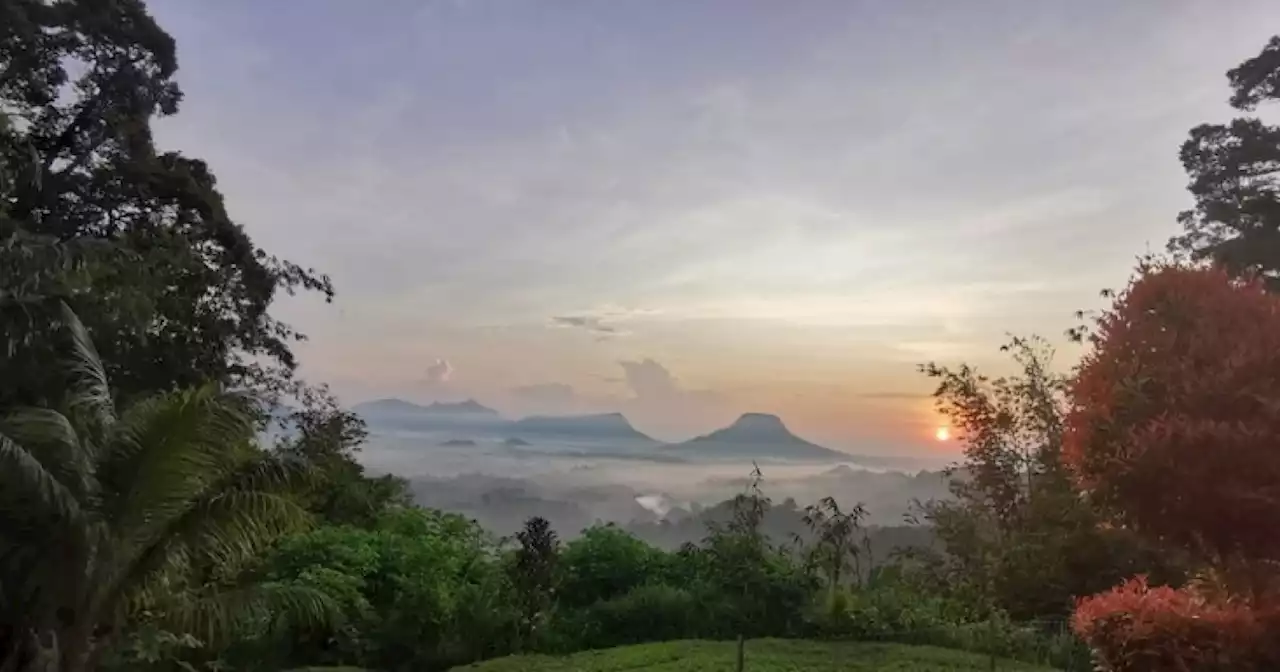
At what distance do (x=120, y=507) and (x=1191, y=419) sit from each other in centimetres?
643

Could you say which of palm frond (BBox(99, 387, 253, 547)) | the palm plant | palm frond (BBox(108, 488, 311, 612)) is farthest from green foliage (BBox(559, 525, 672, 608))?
palm frond (BBox(99, 387, 253, 547))

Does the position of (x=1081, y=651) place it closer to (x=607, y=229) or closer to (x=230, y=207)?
(x=607, y=229)

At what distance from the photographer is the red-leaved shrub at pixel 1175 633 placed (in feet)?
15.9

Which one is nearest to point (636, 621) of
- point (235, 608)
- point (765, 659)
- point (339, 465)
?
point (765, 659)

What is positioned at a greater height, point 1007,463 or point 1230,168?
point 1230,168

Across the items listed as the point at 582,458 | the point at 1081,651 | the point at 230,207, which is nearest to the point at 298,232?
the point at 230,207

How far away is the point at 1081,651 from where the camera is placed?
7.75 meters

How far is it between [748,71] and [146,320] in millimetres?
7031

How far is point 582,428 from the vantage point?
22750mm

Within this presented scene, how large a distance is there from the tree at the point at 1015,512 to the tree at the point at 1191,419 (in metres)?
4.40

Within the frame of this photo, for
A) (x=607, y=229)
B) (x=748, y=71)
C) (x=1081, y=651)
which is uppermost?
(x=748, y=71)

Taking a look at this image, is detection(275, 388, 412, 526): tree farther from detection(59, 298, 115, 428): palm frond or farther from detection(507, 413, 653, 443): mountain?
detection(507, 413, 653, 443): mountain

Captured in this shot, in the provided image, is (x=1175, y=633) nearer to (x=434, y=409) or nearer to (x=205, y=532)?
(x=205, y=532)

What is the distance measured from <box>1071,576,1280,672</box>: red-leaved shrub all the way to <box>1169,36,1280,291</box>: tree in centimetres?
809
